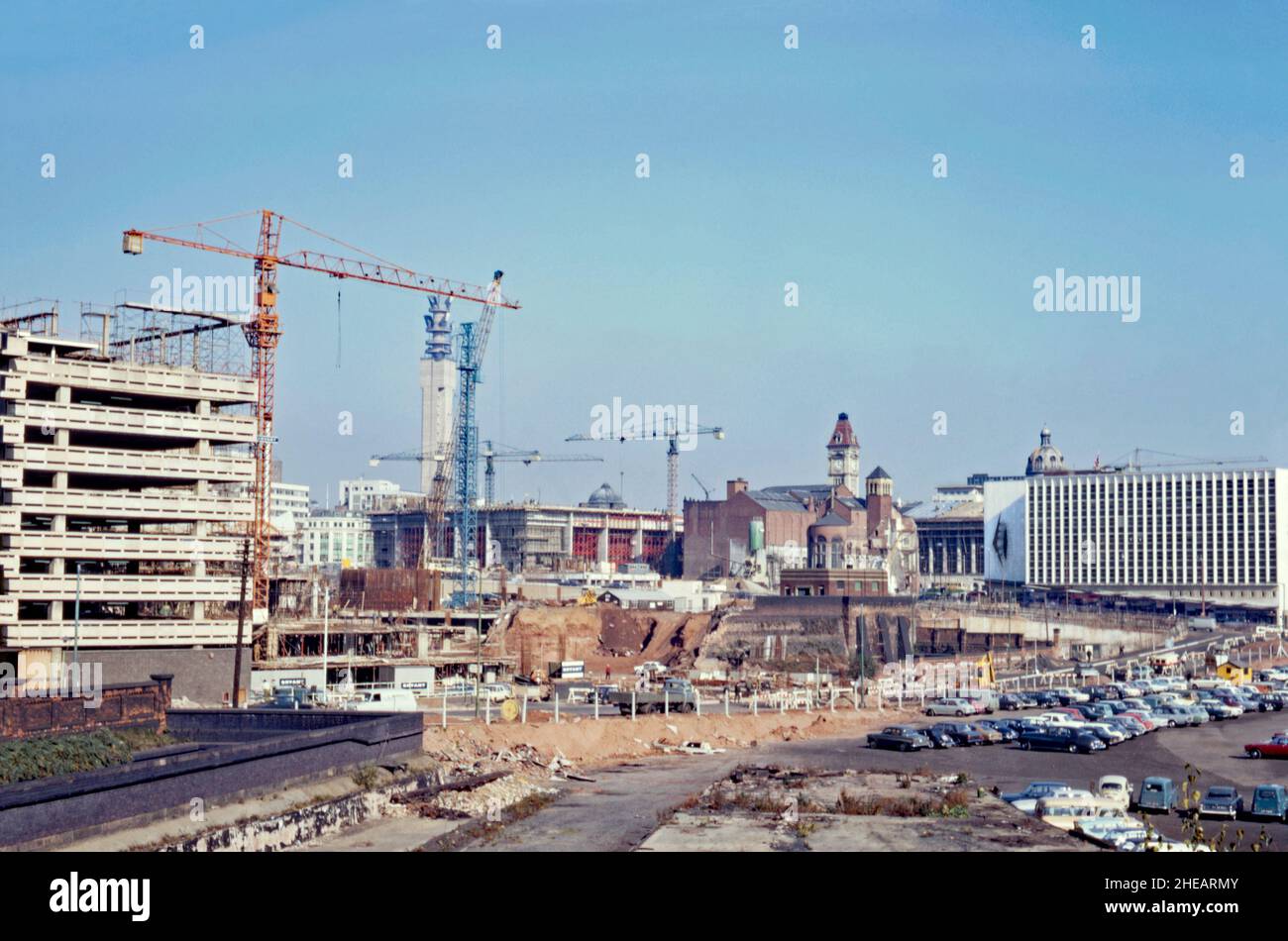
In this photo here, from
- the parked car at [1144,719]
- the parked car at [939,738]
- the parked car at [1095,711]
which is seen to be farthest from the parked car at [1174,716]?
the parked car at [939,738]

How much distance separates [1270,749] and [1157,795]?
19141mm

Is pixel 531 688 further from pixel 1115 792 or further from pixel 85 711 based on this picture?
pixel 1115 792

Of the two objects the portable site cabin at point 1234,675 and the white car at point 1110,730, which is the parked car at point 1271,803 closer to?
the white car at point 1110,730

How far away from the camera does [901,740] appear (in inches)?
2436

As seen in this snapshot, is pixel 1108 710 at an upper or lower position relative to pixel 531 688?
upper

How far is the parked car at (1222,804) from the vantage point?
43.4m

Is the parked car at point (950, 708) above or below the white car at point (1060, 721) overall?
below

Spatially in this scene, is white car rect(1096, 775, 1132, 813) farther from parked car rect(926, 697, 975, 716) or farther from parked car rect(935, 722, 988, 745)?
parked car rect(926, 697, 975, 716)

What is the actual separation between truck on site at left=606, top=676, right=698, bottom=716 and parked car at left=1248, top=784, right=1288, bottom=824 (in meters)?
32.4

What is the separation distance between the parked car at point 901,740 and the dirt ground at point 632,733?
518cm

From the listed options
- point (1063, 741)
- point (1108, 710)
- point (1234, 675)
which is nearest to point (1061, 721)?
point (1063, 741)

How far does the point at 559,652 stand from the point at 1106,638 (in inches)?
2487
